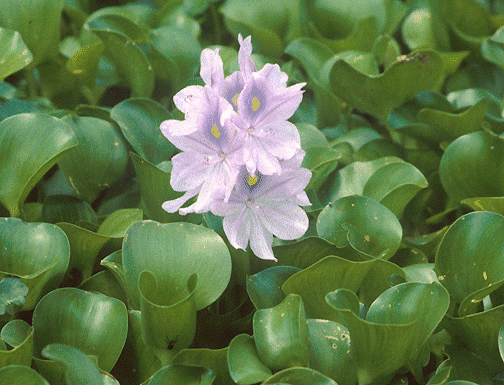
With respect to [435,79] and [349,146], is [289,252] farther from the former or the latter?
[435,79]

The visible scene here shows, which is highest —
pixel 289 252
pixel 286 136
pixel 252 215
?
pixel 286 136

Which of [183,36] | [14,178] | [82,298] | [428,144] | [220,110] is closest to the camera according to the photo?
[220,110]

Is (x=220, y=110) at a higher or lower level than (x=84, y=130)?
higher

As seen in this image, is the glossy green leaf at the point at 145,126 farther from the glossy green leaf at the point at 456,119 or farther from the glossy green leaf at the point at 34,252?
the glossy green leaf at the point at 456,119

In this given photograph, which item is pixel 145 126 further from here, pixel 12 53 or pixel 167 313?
pixel 167 313

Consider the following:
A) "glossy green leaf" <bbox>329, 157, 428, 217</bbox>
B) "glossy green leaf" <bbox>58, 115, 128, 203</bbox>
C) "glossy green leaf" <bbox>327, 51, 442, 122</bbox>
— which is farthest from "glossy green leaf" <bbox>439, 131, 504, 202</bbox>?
"glossy green leaf" <bbox>58, 115, 128, 203</bbox>

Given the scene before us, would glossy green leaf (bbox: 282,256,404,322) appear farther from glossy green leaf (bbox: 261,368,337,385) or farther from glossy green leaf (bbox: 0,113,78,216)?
glossy green leaf (bbox: 0,113,78,216)

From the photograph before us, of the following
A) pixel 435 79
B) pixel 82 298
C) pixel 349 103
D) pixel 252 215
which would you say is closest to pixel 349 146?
pixel 349 103

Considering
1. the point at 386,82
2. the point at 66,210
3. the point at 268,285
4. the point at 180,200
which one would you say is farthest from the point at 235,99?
the point at 386,82
